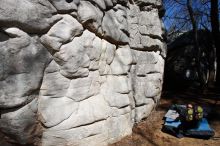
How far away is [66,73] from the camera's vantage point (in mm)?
4566

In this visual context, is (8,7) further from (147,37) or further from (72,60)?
(147,37)

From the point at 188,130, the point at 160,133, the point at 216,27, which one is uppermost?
the point at 216,27

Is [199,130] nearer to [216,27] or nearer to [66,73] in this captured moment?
[66,73]

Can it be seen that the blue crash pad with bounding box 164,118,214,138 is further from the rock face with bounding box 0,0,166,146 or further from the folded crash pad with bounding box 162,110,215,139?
the rock face with bounding box 0,0,166,146

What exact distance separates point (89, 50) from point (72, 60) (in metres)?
0.40

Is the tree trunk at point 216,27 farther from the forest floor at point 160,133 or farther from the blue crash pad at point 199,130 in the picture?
the blue crash pad at point 199,130

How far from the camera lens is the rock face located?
403cm

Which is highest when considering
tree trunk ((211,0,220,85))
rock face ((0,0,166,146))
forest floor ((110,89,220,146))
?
tree trunk ((211,0,220,85))

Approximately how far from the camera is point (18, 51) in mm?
4016

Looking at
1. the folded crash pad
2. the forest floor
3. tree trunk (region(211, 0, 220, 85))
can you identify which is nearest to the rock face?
the forest floor

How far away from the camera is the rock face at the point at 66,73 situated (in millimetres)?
4027

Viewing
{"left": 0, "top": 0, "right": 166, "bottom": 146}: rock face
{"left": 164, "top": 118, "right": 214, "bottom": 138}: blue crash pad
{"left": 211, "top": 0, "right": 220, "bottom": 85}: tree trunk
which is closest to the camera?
{"left": 0, "top": 0, "right": 166, "bottom": 146}: rock face

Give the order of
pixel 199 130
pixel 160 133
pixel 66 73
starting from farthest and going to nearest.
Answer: pixel 160 133 < pixel 199 130 < pixel 66 73

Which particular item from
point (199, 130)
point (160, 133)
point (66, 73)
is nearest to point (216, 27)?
point (199, 130)
